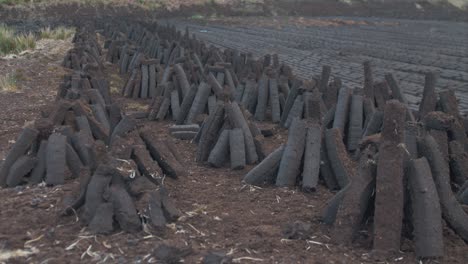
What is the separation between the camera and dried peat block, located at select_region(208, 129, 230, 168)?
5992mm

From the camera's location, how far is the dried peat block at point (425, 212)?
3.78 m

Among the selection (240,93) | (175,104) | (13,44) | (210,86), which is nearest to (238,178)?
(210,86)

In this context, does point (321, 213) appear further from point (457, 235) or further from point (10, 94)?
point (10, 94)

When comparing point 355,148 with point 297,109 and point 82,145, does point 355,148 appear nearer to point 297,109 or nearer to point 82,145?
point 297,109

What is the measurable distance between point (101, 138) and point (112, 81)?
6415mm

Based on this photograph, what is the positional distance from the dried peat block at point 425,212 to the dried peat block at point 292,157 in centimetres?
135

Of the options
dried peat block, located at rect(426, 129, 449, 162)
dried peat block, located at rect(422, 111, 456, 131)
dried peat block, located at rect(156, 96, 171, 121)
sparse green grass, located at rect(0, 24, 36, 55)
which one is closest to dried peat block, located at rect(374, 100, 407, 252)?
dried peat block, located at rect(426, 129, 449, 162)

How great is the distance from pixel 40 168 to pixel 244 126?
83.4 inches

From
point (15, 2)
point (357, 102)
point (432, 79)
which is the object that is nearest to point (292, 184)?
point (357, 102)

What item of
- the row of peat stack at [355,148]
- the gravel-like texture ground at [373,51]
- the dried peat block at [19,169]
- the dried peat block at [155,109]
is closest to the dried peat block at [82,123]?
the dried peat block at [19,169]

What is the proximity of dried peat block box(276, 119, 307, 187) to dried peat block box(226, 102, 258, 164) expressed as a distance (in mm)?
820

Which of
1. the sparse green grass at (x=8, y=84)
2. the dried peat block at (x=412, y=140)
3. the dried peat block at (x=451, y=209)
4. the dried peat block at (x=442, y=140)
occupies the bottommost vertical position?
the sparse green grass at (x=8, y=84)

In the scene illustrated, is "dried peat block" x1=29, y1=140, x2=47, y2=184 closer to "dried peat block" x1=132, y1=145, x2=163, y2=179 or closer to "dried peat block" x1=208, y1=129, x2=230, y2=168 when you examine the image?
"dried peat block" x1=132, y1=145, x2=163, y2=179

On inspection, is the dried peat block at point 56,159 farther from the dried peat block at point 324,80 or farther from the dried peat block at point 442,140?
the dried peat block at point 324,80
